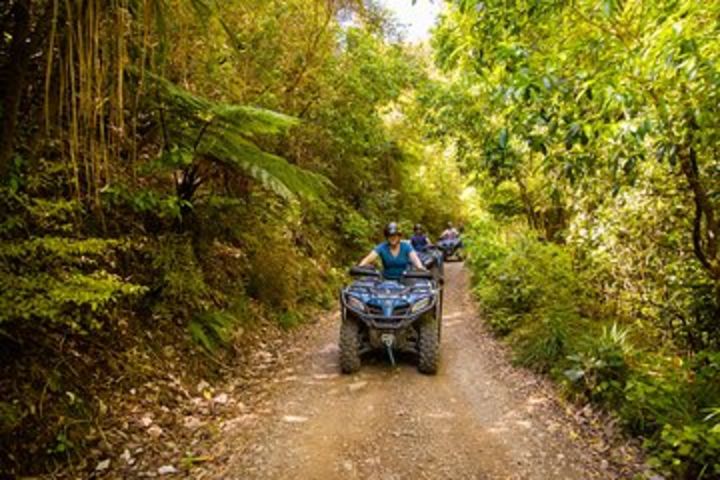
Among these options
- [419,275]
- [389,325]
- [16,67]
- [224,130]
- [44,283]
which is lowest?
[389,325]

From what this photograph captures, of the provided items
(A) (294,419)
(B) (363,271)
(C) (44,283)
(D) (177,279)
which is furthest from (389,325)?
(C) (44,283)

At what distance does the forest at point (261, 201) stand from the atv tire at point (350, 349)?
1.32 m

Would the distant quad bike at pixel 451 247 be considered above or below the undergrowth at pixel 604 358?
below

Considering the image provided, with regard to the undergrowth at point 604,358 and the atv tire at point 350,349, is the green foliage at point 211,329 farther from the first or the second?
the undergrowth at point 604,358

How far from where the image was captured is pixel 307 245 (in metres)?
10.9

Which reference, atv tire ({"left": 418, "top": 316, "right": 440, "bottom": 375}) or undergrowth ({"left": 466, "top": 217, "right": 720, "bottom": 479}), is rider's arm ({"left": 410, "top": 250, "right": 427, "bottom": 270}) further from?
undergrowth ({"left": 466, "top": 217, "right": 720, "bottom": 479})

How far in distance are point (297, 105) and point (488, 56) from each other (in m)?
5.73

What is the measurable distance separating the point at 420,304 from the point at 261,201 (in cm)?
376

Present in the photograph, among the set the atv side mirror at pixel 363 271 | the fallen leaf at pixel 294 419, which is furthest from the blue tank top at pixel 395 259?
the fallen leaf at pixel 294 419

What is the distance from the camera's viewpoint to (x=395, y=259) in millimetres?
6438

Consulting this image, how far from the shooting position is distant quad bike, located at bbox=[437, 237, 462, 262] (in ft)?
61.5

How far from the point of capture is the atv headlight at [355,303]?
5.33 metres

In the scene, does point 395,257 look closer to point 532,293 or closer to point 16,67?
point 532,293

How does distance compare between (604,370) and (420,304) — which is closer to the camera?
(604,370)
